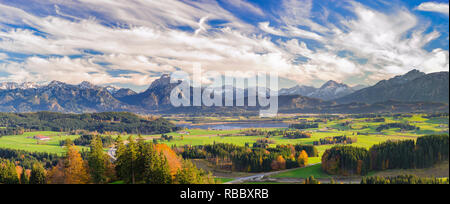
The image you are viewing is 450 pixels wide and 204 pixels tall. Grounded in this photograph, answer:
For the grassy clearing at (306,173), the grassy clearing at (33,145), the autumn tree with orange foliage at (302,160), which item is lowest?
the grassy clearing at (33,145)

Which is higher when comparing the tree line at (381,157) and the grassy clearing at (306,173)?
the tree line at (381,157)

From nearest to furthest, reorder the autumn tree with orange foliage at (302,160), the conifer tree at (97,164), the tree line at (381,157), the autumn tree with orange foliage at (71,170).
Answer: the autumn tree with orange foliage at (71,170) → the conifer tree at (97,164) → the tree line at (381,157) → the autumn tree with orange foliage at (302,160)

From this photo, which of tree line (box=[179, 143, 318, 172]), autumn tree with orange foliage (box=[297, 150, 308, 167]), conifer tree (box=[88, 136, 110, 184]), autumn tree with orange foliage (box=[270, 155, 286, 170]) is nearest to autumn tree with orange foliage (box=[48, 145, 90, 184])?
conifer tree (box=[88, 136, 110, 184])

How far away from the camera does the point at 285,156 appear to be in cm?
7550

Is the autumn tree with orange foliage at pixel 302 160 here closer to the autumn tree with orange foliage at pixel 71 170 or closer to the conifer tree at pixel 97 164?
the conifer tree at pixel 97 164

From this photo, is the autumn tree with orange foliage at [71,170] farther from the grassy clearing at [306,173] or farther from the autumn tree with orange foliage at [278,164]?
the autumn tree with orange foliage at [278,164]

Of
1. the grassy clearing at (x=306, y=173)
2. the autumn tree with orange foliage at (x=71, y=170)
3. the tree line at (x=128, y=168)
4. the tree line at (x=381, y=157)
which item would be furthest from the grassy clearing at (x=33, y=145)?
the tree line at (x=381, y=157)

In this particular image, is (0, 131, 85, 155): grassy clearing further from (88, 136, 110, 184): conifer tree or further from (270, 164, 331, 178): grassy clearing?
(270, 164, 331, 178): grassy clearing

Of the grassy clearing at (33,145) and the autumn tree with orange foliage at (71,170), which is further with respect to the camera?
the grassy clearing at (33,145)

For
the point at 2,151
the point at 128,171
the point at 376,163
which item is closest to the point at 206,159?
the point at 376,163

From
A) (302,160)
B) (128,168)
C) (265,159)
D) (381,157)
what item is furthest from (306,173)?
(128,168)

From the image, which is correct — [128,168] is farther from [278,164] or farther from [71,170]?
[278,164]

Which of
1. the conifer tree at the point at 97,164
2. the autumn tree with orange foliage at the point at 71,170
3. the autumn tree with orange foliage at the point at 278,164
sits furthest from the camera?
the autumn tree with orange foliage at the point at 278,164
